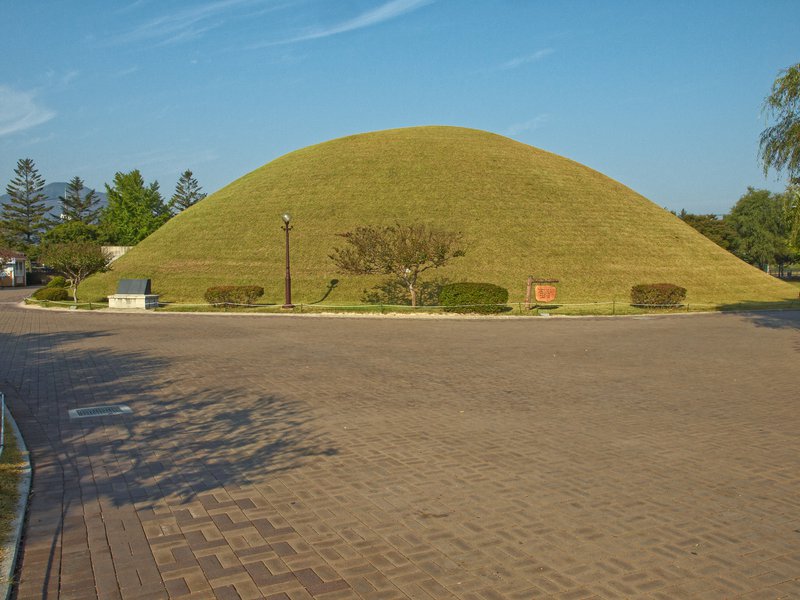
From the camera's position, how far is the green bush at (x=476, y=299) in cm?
3125

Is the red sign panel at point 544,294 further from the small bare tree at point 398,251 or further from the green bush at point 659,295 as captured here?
the small bare tree at point 398,251

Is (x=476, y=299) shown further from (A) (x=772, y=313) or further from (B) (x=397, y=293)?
(A) (x=772, y=313)

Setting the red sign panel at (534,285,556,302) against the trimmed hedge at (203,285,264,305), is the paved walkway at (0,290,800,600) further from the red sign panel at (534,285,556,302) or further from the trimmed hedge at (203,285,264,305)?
the red sign panel at (534,285,556,302)

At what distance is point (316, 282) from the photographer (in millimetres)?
45438

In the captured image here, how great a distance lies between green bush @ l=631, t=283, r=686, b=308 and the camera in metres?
35.8

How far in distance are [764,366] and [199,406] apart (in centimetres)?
1268

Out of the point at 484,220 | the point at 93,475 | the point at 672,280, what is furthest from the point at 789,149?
the point at 484,220

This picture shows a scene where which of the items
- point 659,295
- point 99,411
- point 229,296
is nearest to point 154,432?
point 99,411

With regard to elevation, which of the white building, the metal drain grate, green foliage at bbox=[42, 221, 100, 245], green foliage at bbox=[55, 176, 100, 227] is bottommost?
the metal drain grate

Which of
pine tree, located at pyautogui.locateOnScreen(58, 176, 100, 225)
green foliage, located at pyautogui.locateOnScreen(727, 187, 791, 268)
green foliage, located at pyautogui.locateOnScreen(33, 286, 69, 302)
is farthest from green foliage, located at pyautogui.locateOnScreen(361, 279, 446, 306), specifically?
pine tree, located at pyautogui.locateOnScreen(58, 176, 100, 225)

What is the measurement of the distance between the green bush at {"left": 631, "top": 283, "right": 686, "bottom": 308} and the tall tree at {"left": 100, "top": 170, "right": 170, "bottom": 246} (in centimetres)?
7562

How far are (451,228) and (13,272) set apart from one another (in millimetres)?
50479

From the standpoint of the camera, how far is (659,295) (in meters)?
35.8

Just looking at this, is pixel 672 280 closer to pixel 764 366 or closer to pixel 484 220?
pixel 484 220
